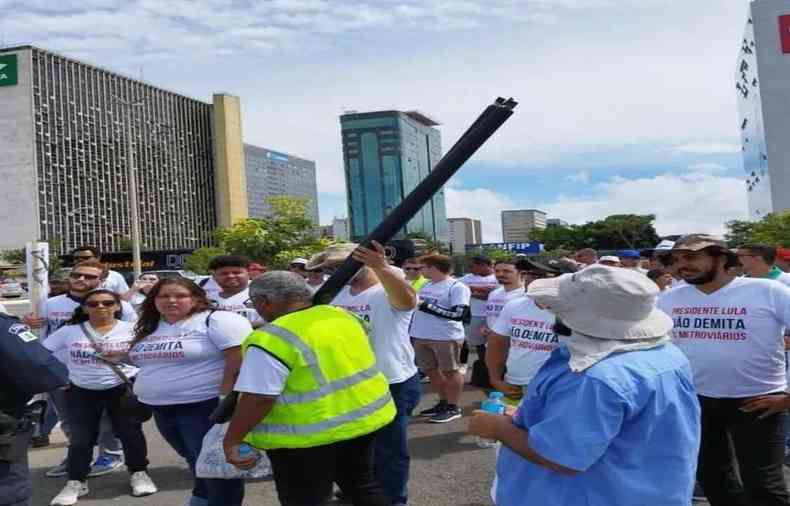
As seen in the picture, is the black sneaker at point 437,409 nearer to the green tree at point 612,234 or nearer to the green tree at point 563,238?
the green tree at point 612,234

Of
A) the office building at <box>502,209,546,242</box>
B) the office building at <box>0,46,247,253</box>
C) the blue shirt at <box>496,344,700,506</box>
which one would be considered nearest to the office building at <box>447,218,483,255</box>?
the office building at <box>502,209,546,242</box>

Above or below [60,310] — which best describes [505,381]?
below

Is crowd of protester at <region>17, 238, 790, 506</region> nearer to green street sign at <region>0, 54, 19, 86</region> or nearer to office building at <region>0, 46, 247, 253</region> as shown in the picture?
office building at <region>0, 46, 247, 253</region>

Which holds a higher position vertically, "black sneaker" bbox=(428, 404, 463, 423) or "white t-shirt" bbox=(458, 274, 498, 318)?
"white t-shirt" bbox=(458, 274, 498, 318)

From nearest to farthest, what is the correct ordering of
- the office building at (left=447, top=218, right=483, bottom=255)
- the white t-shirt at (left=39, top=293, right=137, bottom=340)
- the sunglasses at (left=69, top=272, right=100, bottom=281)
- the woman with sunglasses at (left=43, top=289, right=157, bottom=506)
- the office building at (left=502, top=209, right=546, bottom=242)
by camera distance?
the woman with sunglasses at (left=43, top=289, right=157, bottom=506)
the sunglasses at (left=69, top=272, right=100, bottom=281)
the white t-shirt at (left=39, top=293, right=137, bottom=340)
the office building at (left=447, top=218, right=483, bottom=255)
the office building at (left=502, top=209, right=546, bottom=242)

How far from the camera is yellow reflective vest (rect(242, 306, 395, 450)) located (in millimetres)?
3057

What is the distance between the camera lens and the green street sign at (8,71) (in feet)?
239

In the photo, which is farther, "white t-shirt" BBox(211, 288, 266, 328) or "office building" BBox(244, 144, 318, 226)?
"office building" BBox(244, 144, 318, 226)

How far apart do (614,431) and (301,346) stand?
5.00 feet

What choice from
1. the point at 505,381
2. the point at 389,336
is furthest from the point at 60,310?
the point at 505,381

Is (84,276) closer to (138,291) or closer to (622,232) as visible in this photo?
(138,291)

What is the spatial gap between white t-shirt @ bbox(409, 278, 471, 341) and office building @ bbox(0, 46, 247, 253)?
63.9 m

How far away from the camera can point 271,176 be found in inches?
5925

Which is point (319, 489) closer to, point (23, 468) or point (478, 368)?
point (23, 468)
